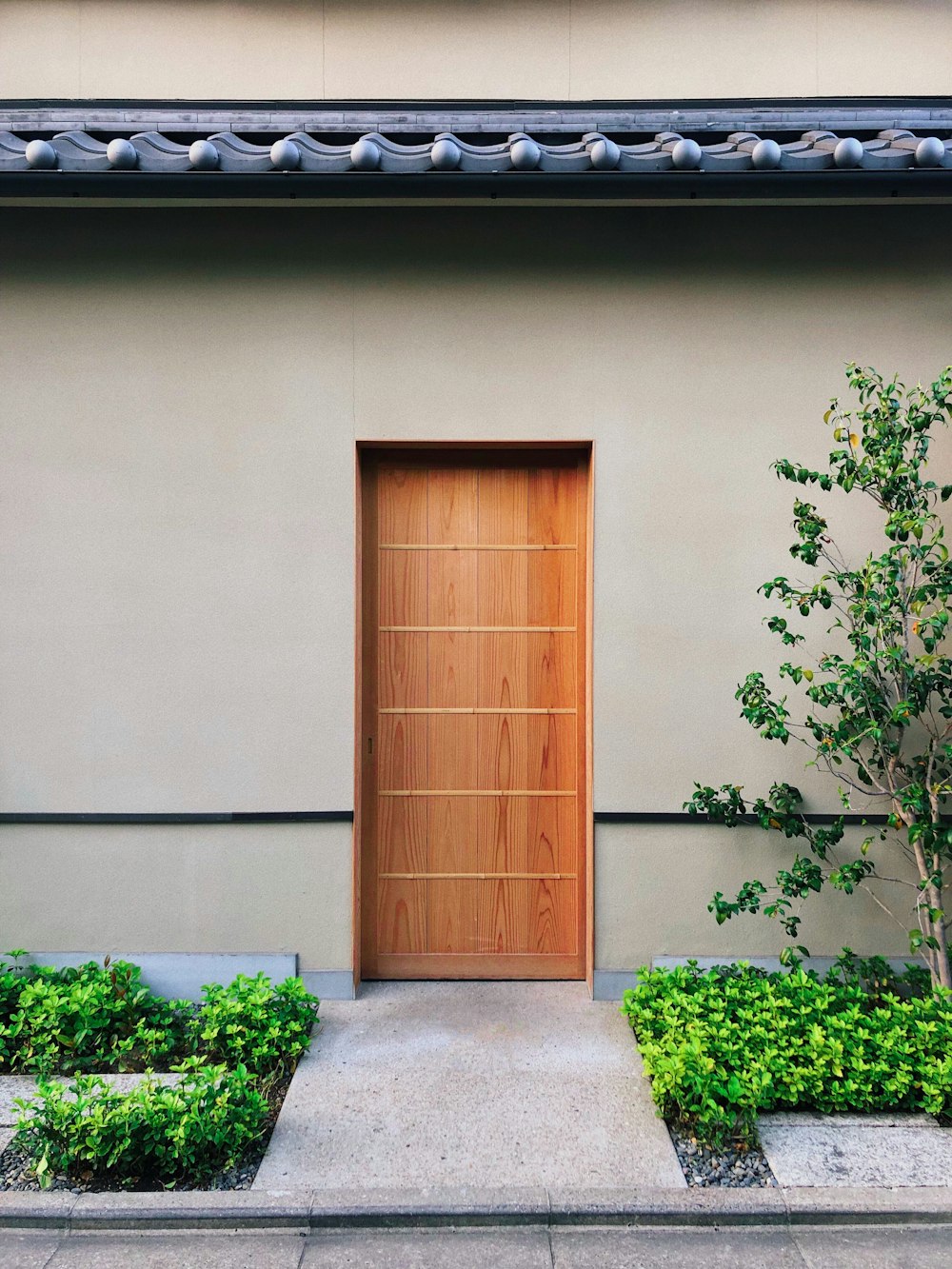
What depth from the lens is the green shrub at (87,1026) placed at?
3.81 metres

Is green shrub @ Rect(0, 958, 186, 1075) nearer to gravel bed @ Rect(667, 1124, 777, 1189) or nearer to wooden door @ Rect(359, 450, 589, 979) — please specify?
wooden door @ Rect(359, 450, 589, 979)

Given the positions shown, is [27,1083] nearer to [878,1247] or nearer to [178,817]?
[178,817]

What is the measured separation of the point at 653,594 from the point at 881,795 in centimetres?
177

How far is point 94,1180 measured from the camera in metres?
3.06

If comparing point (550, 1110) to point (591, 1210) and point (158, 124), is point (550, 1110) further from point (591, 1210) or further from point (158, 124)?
point (158, 124)

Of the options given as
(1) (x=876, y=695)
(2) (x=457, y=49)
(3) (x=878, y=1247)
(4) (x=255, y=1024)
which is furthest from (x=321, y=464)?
(3) (x=878, y=1247)

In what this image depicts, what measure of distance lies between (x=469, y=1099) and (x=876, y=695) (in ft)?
9.26

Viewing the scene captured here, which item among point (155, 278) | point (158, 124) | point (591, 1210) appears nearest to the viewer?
point (591, 1210)

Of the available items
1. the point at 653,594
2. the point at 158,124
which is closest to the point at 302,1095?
the point at 653,594

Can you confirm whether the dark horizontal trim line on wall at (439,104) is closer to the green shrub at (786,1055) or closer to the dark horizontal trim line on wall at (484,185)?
the dark horizontal trim line on wall at (484,185)

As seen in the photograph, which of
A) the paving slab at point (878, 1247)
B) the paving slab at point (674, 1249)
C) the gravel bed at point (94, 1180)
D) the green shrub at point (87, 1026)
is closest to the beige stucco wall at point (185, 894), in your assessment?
the green shrub at point (87, 1026)

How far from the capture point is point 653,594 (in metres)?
4.55

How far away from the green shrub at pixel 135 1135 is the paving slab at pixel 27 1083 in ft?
1.43

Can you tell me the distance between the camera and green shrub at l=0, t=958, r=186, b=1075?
3811mm
